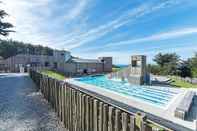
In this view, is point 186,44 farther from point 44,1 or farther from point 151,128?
point 151,128

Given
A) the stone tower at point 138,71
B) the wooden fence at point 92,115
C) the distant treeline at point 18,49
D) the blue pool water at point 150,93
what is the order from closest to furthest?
the wooden fence at point 92,115 < the blue pool water at point 150,93 < the stone tower at point 138,71 < the distant treeline at point 18,49

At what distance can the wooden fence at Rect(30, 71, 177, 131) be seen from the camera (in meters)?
1.83

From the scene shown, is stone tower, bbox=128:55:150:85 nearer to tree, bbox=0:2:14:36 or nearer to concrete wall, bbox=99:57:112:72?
tree, bbox=0:2:14:36

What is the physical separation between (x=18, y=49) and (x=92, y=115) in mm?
60506

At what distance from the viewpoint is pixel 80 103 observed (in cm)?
348

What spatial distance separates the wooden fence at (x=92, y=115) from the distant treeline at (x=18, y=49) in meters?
47.4

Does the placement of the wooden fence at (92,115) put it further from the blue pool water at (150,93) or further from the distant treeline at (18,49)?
the distant treeline at (18,49)

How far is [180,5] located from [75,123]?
70.4 feet

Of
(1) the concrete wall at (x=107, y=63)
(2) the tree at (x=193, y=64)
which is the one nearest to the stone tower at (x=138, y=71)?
(2) the tree at (x=193, y=64)

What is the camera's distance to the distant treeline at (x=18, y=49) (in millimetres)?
51219

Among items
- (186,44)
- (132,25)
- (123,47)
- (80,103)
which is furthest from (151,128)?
(123,47)

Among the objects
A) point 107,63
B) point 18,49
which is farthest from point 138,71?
point 18,49

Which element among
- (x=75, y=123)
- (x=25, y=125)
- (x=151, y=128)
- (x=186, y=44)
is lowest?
(x=25, y=125)

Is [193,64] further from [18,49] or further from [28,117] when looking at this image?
[18,49]
